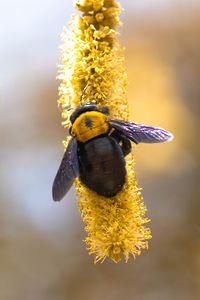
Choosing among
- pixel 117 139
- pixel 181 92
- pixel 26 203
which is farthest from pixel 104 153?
pixel 181 92

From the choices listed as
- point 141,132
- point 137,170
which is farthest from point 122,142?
point 137,170

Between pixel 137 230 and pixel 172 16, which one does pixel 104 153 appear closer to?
pixel 137 230

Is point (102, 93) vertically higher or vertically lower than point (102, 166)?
higher

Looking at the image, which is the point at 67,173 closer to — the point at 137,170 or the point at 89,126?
the point at 89,126

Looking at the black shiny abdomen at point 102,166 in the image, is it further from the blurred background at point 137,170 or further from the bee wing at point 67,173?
the blurred background at point 137,170

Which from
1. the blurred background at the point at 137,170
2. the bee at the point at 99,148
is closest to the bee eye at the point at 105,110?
the bee at the point at 99,148
